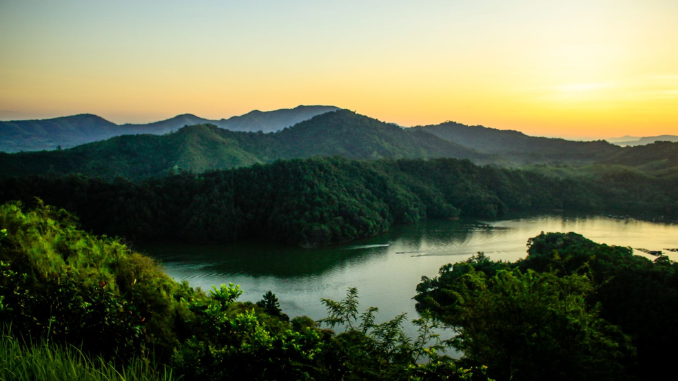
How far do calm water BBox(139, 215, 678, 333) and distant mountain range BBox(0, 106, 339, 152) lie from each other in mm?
60821

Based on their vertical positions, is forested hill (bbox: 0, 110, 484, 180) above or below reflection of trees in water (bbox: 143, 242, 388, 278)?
above

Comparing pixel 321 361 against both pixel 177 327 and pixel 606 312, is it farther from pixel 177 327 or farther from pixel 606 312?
pixel 606 312

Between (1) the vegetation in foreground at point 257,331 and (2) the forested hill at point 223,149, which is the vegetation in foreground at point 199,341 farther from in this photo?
(2) the forested hill at point 223,149

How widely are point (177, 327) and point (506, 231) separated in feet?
114

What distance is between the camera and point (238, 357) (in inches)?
140

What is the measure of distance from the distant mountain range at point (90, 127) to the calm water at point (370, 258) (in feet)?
200

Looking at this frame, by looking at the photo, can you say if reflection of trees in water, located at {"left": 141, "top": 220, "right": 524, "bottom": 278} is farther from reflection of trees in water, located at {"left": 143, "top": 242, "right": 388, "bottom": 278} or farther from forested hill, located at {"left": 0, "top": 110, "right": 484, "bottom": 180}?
forested hill, located at {"left": 0, "top": 110, "right": 484, "bottom": 180}

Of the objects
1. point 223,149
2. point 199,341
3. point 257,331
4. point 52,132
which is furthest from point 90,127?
point 257,331

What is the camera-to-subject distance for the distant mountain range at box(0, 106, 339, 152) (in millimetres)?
86625

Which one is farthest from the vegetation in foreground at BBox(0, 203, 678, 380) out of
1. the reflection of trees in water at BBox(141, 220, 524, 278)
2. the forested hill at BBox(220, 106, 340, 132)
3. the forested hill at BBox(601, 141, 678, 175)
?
the forested hill at BBox(220, 106, 340, 132)

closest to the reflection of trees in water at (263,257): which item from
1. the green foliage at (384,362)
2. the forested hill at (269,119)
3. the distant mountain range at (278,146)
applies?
the green foliage at (384,362)

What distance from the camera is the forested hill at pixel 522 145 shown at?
106000mm

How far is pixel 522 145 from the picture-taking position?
130m

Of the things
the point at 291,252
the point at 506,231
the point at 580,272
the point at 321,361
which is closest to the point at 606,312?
the point at 580,272
